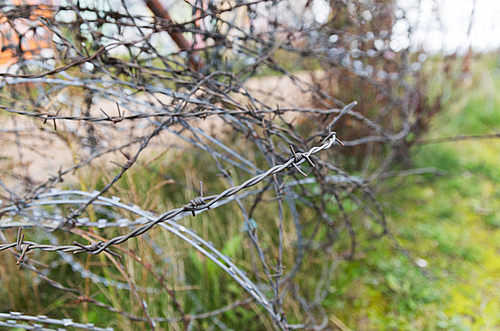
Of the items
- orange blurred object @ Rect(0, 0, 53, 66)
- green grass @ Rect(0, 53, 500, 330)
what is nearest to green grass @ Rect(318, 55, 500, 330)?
green grass @ Rect(0, 53, 500, 330)

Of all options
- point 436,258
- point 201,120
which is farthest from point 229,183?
point 436,258

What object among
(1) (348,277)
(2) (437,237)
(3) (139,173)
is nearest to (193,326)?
(1) (348,277)

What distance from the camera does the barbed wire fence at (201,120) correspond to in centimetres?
106

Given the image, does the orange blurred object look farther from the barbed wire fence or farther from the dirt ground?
the dirt ground

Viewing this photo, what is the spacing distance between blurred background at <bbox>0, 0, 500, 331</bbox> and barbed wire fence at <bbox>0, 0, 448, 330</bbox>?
0.06ft

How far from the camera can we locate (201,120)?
2133mm

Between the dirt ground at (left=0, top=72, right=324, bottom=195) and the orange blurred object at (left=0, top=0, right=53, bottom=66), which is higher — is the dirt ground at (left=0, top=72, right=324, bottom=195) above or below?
below

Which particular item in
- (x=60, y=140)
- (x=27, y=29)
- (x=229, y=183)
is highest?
(x=27, y=29)

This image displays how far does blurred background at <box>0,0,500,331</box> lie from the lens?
3.41 ft

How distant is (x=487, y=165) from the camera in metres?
2.79

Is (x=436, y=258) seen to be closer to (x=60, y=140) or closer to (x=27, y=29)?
(x=60, y=140)

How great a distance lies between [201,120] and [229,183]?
3.23 ft

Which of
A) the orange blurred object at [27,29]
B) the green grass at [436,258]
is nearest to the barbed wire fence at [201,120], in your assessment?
the orange blurred object at [27,29]

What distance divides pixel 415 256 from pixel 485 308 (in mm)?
414
